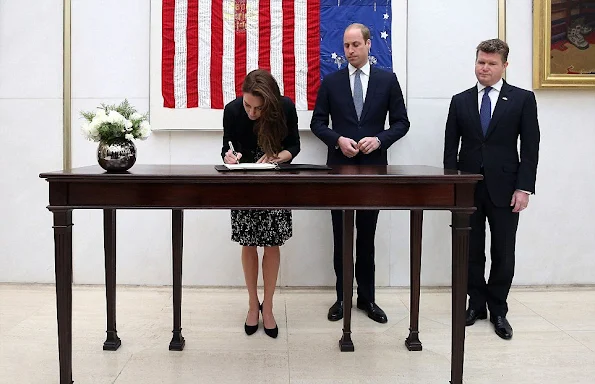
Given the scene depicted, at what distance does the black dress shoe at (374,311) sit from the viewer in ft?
14.4

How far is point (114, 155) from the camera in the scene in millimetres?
3139

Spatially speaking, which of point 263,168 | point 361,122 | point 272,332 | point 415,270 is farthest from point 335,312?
point 263,168

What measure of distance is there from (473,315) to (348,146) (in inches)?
55.6

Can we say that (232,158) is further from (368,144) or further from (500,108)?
(500,108)

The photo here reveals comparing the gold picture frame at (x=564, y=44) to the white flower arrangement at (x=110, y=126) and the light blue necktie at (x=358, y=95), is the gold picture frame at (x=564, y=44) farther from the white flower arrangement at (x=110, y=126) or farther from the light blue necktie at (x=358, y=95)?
the white flower arrangement at (x=110, y=126)

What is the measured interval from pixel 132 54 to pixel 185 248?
1.63 m

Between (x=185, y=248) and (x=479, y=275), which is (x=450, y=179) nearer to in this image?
(x=479, y=275)

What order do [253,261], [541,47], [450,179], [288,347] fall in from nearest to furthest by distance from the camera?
[450,179] → [288,347] → [253,261] → [541,47]

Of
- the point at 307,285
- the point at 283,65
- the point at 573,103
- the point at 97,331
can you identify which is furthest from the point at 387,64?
the point at 97,331

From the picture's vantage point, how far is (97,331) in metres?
4.14

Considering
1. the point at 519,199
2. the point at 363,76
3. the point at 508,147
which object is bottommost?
the point at 519,199

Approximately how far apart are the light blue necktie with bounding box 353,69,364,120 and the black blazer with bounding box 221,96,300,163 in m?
0.69

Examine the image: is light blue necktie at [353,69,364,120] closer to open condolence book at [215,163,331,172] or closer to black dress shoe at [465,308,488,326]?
open condolence book at [215,163,331,172]

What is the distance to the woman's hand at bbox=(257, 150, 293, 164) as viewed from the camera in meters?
3.87
